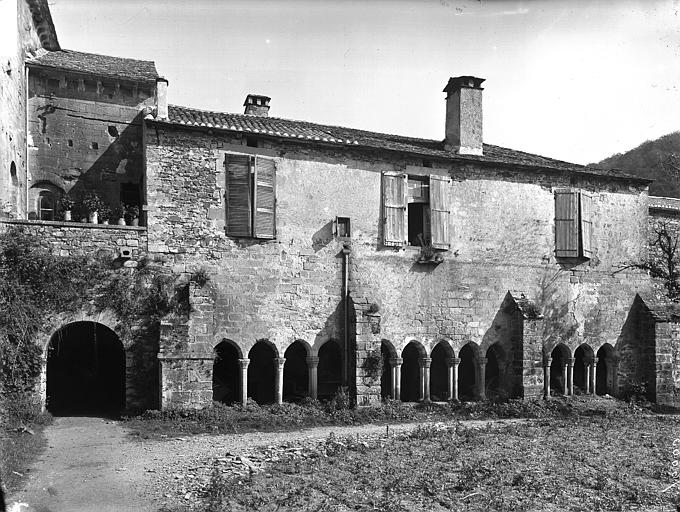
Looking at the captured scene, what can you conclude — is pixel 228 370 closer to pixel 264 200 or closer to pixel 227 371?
pixel 227 371

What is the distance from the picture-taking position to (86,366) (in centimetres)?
1991

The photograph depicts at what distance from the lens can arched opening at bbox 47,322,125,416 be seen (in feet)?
63.7

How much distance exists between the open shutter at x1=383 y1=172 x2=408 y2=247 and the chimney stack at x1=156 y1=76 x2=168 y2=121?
6.94 m

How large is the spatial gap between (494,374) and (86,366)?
45.5 ft

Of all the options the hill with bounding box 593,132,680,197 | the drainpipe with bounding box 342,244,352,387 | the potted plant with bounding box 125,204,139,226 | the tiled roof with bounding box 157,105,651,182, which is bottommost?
the drainpipe with bounding box 342,244,352,387

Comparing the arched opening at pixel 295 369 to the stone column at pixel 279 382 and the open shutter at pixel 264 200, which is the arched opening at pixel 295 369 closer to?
the stone column at pixel 279 382

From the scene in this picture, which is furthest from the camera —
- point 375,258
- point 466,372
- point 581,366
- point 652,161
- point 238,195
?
point 652,161

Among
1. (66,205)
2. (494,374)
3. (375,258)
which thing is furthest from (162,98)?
(494,374)

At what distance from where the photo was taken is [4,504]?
923 cm

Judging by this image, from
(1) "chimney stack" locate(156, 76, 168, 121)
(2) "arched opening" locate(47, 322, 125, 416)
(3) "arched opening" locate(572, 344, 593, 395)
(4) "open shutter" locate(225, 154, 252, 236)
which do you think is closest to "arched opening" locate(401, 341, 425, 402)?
(3) "arched opening" locate(572, 344, 593, 395)

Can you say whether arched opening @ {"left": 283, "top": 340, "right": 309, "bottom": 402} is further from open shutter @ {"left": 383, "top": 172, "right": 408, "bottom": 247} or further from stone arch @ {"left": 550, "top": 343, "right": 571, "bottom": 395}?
stone arch @ {"left": 550, "top": 343, "right": 571, "bottom": 395}

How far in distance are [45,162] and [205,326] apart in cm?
841

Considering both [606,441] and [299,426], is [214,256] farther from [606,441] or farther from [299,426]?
[606,441]

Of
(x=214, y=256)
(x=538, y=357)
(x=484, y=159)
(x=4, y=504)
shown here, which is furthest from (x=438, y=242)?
(x=4, y=504)
